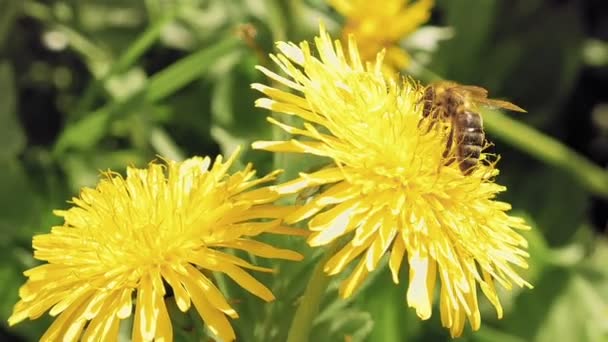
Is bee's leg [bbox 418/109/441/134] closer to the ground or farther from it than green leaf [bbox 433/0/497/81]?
closer to the ground

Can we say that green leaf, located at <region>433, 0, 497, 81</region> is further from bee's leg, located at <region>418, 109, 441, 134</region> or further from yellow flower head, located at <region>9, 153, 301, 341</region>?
yellow flower head, located at <region>9, 153, 301, 341</region>

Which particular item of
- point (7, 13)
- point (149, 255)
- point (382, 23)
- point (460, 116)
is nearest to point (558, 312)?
point (382, 23)

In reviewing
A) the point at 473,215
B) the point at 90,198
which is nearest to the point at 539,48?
the point at 473,215

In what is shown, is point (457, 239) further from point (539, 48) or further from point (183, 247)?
point (539, 48)

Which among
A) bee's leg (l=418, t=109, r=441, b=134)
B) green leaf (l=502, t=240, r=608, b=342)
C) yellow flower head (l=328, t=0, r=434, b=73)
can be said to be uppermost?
yellow flower head (l=328, t=0, r=434, b=73)

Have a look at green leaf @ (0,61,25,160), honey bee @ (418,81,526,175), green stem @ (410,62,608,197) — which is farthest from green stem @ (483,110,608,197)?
green leaf @ (0,61,25,160)

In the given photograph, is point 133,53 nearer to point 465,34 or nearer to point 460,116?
point 460,116

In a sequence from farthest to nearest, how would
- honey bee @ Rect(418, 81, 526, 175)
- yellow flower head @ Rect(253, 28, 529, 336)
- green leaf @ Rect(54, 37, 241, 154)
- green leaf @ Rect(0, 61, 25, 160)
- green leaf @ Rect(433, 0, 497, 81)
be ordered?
green leaf @ Rect(433, 0, 497, 81), green leaf @ Rect(0, 61, 25, 160), green leaf @ Rect(54, 37, 241, 154), honey bee @ Rect(418, 81, 526, 175), yellow flower head @ Rect(253, 28, 529, 336)
